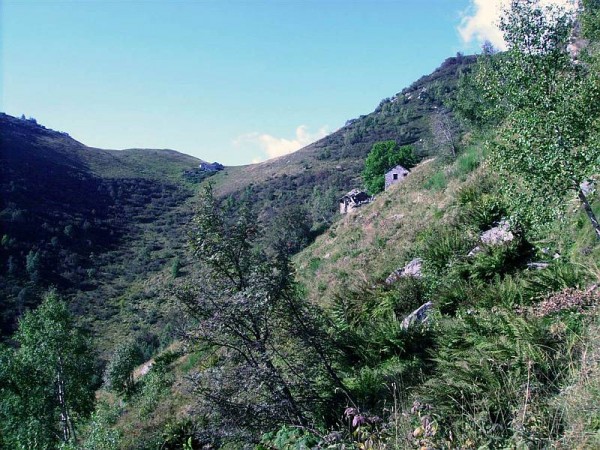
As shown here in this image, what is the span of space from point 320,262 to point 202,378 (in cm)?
1392

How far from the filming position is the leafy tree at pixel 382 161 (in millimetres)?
59475

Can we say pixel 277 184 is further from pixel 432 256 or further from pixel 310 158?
pixel 432 256

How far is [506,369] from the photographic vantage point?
5199 millimetres

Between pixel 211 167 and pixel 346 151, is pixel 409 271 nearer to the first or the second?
pixel 346 151

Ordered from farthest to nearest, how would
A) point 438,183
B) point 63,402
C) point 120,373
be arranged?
point 120,373 < point 63,402 < point 438,183

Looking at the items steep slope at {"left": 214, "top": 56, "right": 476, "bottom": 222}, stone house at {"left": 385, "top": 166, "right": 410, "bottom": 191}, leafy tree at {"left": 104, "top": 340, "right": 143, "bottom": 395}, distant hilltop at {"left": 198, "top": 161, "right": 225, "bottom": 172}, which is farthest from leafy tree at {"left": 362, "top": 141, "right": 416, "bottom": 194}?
distant hilltop at {"left": 198, "top": 161, "right": 225, "bottom": 172}

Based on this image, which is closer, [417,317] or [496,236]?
[417,317]

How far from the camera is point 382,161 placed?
60.1 m

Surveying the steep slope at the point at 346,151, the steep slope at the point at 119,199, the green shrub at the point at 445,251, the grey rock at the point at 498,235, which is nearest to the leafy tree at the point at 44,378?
the steep slope at the point at 119,199

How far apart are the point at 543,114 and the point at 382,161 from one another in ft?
180

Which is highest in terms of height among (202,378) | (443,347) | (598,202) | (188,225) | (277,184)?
(277,184)

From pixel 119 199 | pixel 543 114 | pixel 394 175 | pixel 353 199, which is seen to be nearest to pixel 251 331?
pixel 543 114

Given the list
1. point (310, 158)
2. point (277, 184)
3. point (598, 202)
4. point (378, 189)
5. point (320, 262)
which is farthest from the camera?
point (310, 158)

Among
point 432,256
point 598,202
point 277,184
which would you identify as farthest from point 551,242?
point 277,184
